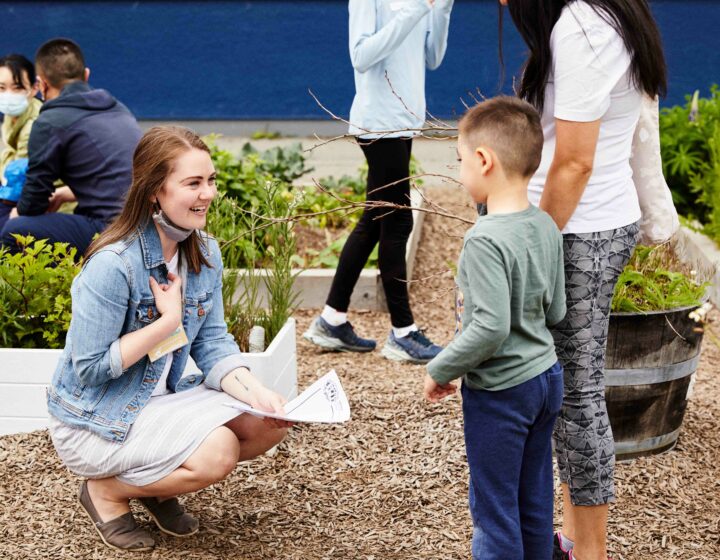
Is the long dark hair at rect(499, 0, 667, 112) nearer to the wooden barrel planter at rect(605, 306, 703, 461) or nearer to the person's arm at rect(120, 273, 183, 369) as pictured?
the wooden barrel planter at rect(605, 306, 703, 461)

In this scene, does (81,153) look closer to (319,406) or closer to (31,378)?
(31,378)

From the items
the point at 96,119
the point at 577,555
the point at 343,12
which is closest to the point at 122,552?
the point at 577,555

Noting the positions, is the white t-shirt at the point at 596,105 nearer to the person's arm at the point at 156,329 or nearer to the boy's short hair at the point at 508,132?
the boy's short hair at the point at 508,132

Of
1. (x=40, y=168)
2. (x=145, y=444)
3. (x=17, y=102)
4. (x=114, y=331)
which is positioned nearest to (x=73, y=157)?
(x=40, y=168)

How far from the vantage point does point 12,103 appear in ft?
18.8

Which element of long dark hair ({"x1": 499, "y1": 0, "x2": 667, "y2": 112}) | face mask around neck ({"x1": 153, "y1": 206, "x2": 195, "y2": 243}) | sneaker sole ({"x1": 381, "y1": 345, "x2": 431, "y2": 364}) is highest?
long dark hair ({"x1": 499, "y1": 0, "x2": 667, "y2": 112})

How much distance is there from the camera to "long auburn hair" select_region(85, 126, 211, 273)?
2.90 m

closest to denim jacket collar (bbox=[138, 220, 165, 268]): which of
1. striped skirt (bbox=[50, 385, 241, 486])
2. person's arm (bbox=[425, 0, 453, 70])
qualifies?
striped skirt (bbox=[50, 385, 241, 486])

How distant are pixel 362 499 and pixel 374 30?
2.23m

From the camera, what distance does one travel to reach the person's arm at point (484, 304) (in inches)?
91.5

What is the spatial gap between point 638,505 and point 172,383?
1709 mm

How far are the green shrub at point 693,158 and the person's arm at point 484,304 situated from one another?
4509mm

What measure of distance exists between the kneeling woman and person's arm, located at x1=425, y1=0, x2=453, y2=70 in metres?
2.21

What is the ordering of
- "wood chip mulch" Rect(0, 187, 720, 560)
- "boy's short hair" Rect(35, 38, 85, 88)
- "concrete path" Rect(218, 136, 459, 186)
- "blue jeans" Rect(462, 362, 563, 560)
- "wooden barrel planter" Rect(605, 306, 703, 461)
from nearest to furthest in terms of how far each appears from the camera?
"blue jeans" Rect(462, 362, 563, 560) < "wood chip mulch" Rect(0, 187, 720, 560) < "wooden barrel planter" Rect(605, 306, 703, 461) < "boy's short hair" Rect(35, 38, 85, 88) < "concrete path" Rect(218, 136, 459, 186)
